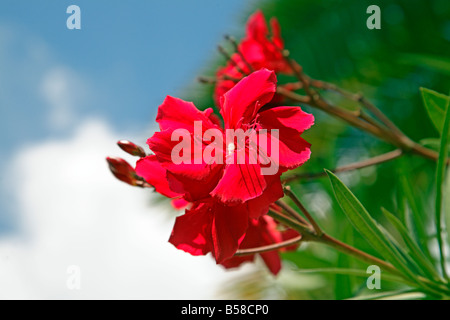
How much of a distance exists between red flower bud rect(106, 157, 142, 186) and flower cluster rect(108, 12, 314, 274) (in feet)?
0.10

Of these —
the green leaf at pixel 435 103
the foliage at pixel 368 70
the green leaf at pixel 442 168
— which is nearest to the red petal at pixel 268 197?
the green leaf at pixel 442 168

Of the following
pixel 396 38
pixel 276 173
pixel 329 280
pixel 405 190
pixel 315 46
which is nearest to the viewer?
pixel 276 173

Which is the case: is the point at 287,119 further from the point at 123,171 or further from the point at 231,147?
the point at 123,171

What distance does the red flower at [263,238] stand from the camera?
641 mm

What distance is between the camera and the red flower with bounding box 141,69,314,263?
0.50 metres

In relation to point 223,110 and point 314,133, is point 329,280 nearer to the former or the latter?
point 223,110

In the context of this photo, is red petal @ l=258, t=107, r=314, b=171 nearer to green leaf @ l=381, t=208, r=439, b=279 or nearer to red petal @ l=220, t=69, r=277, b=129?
red petal @ l=220, t=69, r=277, b=129

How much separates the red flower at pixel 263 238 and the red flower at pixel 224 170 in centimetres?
9

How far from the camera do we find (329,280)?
135 centimetres

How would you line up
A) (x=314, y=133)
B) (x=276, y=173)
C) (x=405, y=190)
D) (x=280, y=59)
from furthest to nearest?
1. (x=314, y=133)
2. (x=280, y=59)
3. (x=405, y=190)
4. (x=276, y=173)

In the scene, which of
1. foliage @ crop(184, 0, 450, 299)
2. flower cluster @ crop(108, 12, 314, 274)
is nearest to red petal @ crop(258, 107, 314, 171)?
flower cluster @ crop(108, 12, 314, 274)
